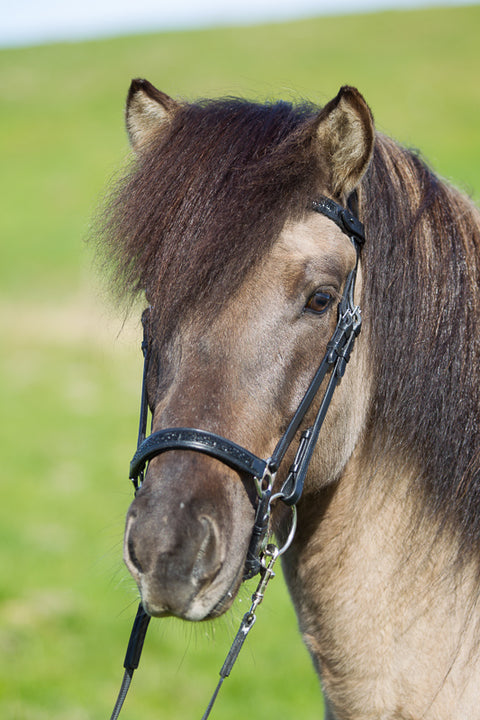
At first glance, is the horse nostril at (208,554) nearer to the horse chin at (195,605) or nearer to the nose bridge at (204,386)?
the horse chin at (195,605)

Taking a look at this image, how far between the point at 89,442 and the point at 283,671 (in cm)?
721

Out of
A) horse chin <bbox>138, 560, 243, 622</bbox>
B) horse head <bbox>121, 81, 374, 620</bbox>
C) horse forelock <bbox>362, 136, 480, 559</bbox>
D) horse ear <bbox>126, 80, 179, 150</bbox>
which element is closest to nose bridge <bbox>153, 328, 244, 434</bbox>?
horse head <bbox>121, 81, 374, 620</bbox>

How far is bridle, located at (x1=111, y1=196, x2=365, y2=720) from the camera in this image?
2020 mm

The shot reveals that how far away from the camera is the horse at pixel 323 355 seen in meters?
2.13

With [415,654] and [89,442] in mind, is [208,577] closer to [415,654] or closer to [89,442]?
[415,654]

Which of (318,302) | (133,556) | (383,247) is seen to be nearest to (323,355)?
(318,302)

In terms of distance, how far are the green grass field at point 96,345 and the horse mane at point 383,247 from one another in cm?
44

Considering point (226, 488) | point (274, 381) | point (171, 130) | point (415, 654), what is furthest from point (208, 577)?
point (171, 130)

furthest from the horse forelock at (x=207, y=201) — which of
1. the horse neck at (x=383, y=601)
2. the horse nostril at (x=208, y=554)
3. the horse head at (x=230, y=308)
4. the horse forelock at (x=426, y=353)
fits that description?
the horse neck at (x=383, y=601)

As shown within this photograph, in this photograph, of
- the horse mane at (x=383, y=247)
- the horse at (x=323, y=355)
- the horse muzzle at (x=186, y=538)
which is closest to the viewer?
the horse muzzle at (x=186, y=538)

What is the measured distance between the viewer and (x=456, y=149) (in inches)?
1318

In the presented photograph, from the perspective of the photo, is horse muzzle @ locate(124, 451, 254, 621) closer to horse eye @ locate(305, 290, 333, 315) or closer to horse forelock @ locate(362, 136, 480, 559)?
horse eye @ locate(305, 290, 333, 315)

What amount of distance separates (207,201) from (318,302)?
49cm

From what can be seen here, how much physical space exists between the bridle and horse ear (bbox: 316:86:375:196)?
10 cm
